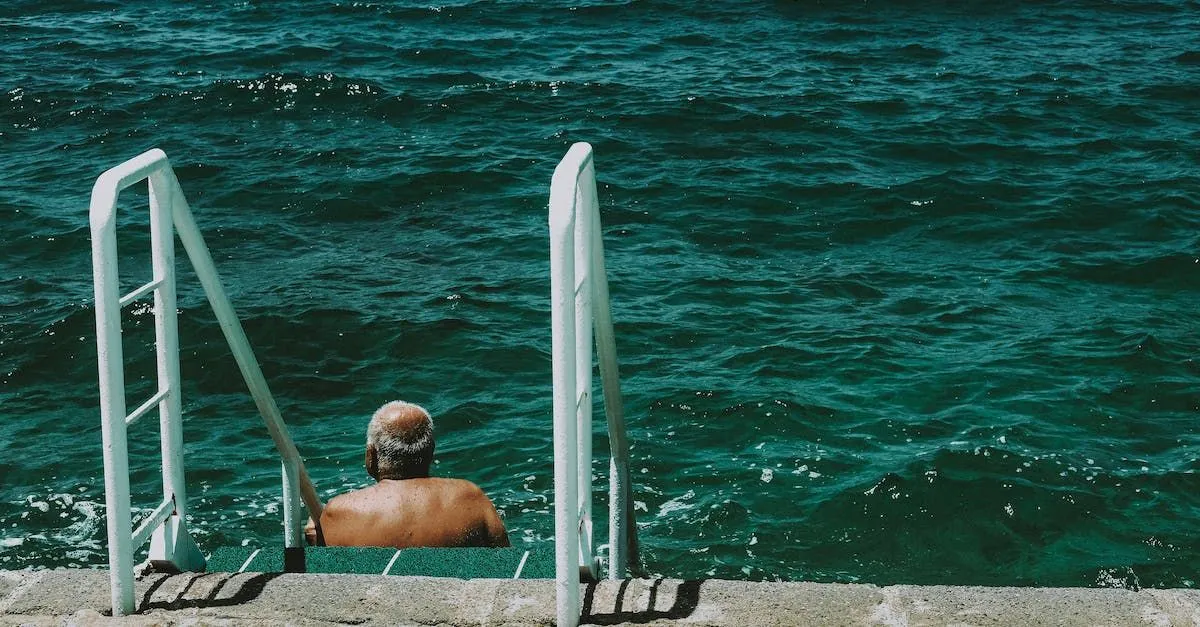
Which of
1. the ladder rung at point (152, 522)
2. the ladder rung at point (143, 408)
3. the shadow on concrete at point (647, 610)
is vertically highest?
the ladder rung at point (143, 408)

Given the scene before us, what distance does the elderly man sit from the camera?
15.6 feet

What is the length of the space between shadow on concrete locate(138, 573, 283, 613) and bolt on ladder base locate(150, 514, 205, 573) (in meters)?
0.16

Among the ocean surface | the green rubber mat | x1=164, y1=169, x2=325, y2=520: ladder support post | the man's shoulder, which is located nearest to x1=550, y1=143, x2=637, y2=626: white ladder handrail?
the green rubber mat

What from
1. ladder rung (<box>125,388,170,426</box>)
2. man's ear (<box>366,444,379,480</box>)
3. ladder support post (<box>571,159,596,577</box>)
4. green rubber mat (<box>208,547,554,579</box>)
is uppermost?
ladder support post (<box>571,159,596,577</box>)

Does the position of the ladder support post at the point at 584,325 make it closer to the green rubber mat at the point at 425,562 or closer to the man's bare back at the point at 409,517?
the green rubber mat at the point at 425,562

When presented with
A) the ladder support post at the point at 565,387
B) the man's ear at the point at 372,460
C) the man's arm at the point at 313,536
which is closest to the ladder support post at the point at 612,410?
the ladder support post at the point at 565,387

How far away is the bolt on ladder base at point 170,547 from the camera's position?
4.02 meters

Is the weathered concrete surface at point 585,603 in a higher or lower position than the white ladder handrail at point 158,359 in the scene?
lower

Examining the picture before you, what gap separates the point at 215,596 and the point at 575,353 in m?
1.26

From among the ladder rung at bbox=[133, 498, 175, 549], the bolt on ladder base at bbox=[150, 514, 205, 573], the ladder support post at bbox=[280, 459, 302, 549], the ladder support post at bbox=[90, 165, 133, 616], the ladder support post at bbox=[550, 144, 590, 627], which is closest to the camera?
the ladder support post at bbox=[550, 144, 590, 627]

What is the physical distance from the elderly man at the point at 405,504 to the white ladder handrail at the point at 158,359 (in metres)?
0.32

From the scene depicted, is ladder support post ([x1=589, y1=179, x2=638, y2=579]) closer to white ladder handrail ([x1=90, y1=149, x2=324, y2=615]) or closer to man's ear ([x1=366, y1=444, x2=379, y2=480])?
man's ear ([x1=366, y1=444, x2=379, y2=480])

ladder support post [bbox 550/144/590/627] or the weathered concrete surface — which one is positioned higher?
ladder support post [bbox 550/144/590/627]

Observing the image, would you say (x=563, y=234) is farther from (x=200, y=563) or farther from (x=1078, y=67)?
(x=1078, y=67)
